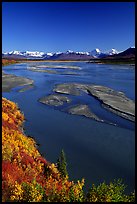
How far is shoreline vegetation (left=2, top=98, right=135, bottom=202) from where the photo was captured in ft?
24.0

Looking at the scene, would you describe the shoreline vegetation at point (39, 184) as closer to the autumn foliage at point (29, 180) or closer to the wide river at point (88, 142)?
the autumn foliage at point (29, 180)

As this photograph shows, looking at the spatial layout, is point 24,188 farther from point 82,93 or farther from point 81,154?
point 82,93

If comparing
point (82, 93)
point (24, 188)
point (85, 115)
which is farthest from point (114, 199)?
point (82, 93)

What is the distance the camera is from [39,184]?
806 centimetres

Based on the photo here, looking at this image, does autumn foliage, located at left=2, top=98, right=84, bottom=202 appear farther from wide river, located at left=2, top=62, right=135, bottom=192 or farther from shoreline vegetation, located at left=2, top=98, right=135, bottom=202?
wide river, located at left=2, top=62, right=135, bottom=192

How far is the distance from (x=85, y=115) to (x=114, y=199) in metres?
15.3

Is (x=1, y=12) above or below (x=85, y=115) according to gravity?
above

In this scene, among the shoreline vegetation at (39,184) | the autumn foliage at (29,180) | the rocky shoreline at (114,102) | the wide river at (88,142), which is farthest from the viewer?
the rocky shoreline at (114,102)

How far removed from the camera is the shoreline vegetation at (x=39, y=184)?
7.30m

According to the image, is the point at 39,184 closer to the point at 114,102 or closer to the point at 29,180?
the point at 29,180

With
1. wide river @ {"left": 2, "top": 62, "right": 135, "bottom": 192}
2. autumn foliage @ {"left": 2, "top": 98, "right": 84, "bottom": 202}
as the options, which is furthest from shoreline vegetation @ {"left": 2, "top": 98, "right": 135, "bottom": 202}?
wide river @ {"left": 2, "top": 62, "right": 135, "bottom": 192}

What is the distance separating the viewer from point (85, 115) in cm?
2233

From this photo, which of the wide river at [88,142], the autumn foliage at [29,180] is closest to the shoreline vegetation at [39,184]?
Answer: the autumn foliage at [29,180]

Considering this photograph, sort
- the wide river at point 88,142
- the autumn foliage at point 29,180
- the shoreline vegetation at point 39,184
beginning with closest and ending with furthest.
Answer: the shoreline vegetation at point 39,184
the autumn foliage at point 29,180
the wide river at point 88,142
